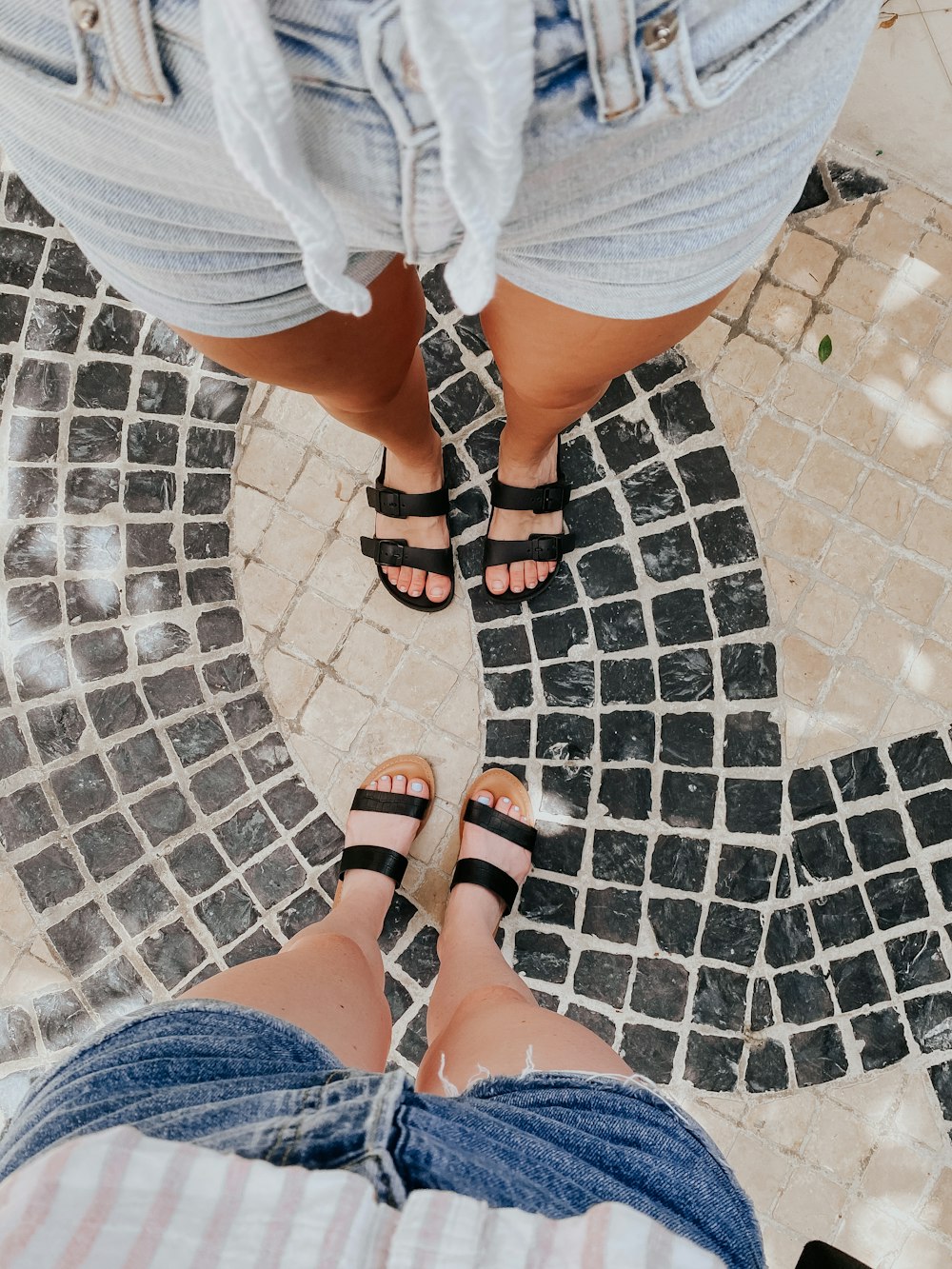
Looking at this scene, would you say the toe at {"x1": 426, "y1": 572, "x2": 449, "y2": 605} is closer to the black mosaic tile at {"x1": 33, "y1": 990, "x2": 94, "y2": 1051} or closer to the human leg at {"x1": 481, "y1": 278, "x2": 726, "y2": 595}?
the human leg at {"x1": 481, "y1": 278, "x2": 726, "y2": 595}

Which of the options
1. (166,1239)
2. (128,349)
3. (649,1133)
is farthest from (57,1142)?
(128,349)

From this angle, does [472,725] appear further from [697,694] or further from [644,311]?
[644,311]

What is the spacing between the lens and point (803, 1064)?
7.62ft

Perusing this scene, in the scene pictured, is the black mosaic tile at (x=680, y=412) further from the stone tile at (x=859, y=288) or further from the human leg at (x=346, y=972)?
the human leg at (x=346, y=972)

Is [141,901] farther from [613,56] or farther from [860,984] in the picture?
[613,56]

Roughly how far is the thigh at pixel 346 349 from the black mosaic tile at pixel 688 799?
1.34m

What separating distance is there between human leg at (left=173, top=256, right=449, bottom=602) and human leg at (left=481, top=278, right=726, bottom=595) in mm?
176

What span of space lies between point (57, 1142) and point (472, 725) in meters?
1.67

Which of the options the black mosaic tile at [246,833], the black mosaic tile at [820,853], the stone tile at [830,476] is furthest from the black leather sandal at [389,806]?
the stone tile at [830,476]

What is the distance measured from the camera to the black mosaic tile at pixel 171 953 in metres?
2.39

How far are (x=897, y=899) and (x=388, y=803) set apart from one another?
4.73 feet

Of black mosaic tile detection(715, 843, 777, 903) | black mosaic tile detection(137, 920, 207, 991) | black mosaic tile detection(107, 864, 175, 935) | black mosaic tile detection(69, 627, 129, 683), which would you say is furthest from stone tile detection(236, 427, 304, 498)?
black mosaic tile detection(715, 843, 777, 903)

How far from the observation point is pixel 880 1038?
7.61 feet

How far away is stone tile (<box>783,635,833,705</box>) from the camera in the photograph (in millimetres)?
2445
